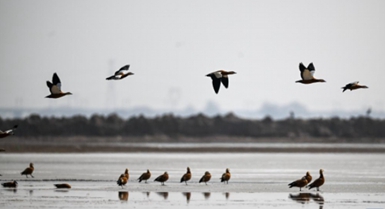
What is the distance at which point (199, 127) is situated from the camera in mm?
79812

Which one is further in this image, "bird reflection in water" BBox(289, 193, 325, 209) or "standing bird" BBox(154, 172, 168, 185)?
"standing bird" BBox(154, 172, 168, 185)

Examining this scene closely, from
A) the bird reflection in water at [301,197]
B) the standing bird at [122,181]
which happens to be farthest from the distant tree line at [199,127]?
the bird reflection in water at [301,197]

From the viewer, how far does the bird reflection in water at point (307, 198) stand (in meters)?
23.8

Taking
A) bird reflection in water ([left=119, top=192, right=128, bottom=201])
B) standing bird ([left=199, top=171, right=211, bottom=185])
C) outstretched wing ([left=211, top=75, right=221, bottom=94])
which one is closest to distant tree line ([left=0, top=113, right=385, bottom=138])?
standing bird ([left=199, top=171, right=211, bottom=185])

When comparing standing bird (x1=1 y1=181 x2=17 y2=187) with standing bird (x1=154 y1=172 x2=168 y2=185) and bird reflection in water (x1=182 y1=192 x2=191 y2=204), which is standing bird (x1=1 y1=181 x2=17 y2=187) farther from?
bird reflection in water (x1=182 y1=192 x2=191 y2=204)

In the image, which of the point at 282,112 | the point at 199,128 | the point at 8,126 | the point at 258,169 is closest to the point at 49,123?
the point at 8,126

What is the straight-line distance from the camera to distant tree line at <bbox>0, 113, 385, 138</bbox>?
77500mm

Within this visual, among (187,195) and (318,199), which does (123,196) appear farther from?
(318,199)

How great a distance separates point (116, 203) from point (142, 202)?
2.33 feet

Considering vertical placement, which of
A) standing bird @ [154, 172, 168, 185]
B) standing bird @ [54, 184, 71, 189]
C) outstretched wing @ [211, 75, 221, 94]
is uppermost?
outstretched wing @ [211, 75, 221, 94]

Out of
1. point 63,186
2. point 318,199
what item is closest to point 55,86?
point 63,186

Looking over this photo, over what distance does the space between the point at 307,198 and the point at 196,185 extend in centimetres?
467

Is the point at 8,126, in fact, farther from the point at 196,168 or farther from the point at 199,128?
the point at 196,168

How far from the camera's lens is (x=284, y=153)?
50.7 m
